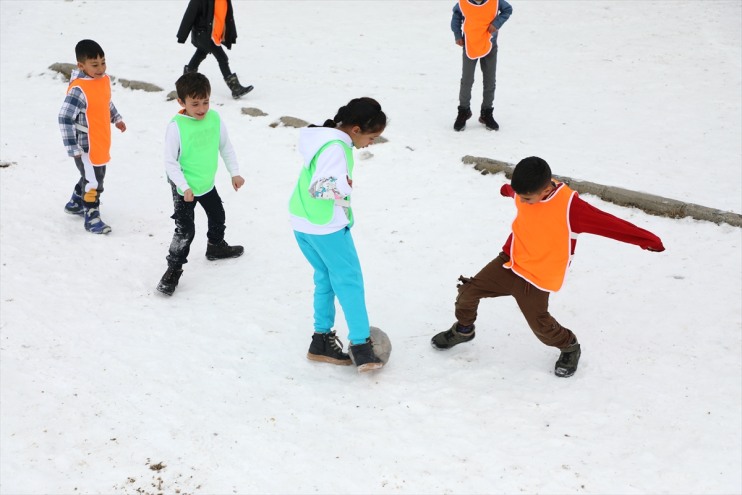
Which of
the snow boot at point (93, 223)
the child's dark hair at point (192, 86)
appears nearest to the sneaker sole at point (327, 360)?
the child's dark hair at point (192, 86)

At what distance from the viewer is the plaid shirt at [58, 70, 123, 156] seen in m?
5.73

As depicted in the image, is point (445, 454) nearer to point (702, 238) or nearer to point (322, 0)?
point (702, 238)

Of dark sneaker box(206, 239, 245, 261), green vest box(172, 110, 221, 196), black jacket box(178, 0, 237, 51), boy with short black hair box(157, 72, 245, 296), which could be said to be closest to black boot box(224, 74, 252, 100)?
black jacket box(178, 0, 237, 51)

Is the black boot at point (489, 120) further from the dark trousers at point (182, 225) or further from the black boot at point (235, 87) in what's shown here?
the dark trousers at point (182, 225)

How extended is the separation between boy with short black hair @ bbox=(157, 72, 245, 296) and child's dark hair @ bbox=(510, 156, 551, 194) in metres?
2.37

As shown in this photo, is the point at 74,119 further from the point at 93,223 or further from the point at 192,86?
the point at 192,86

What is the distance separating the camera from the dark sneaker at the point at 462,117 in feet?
26.1

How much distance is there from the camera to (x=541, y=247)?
3871 millimetres

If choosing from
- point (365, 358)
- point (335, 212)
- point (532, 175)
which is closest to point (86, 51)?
point (335, 212)

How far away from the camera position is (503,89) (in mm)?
9344

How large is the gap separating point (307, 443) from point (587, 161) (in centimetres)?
474

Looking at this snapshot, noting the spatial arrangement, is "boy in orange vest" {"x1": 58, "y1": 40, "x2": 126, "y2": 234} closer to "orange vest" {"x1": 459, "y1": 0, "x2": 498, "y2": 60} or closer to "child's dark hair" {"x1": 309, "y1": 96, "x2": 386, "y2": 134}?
"child's dark hair" {"x1": 309, "y1": 96, "x2": 386, "y2": 134}

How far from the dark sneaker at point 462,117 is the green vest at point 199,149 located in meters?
3.61

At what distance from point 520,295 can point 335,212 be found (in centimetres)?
122
